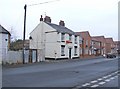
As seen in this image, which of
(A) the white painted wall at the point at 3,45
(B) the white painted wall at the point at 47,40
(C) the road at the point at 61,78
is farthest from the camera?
(B) the white painted wall at the point at 47,40

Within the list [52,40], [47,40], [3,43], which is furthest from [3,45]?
[47,40]

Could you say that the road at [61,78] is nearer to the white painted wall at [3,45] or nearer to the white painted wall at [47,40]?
the white painted wall at [3,45]

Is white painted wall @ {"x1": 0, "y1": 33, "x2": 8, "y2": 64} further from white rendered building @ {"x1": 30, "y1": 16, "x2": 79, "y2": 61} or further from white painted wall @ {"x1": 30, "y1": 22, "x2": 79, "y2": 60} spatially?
white painted wall @ {"x1": 30, "y1": 22, "x2": 79, "y2": 60}

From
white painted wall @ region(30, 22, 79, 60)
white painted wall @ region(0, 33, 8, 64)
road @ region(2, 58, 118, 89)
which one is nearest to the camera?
road @ region(2, 58, 118, 89)

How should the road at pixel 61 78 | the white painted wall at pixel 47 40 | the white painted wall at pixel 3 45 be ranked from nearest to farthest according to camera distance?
the road at pixel 61 78
the white painted wall at pixel 3 45
the white painted wall at pixel 47 40

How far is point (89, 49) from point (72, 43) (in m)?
25.0

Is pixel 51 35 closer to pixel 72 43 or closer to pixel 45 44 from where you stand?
pixel 45 44

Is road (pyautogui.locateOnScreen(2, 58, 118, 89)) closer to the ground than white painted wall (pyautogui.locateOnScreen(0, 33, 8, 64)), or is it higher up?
closer to the ground

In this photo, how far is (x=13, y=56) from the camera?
133 ft

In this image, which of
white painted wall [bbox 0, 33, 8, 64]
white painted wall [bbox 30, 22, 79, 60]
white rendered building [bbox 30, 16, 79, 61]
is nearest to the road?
white painted wall [bbox 0, 33, 8, 64]

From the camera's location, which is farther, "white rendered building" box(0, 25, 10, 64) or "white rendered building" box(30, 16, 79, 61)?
"white rendered building" box(30, 16, 79, 61)

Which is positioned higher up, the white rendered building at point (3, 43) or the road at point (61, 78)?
the white rendered building at point (3, 43)

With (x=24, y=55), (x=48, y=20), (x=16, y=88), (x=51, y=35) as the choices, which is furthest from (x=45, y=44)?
(x=16, y=88)

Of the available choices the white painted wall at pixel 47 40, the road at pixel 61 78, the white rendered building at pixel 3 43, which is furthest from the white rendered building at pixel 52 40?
the road at pixel 61 78
